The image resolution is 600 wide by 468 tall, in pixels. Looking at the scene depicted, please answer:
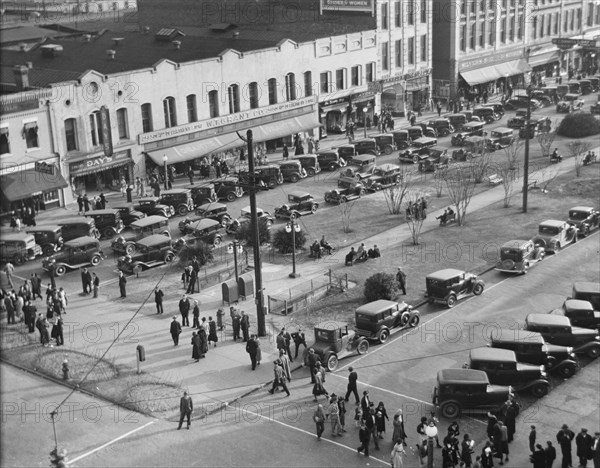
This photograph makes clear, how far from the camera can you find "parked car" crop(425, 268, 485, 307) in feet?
132

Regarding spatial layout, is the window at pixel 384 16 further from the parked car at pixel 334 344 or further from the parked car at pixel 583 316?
the parked car at pixel 334 344

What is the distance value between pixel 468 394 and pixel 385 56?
5981 centimetres

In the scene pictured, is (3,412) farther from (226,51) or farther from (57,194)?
(226,51)

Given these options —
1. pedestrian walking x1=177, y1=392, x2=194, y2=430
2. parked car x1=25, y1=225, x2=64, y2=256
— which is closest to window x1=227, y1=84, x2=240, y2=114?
parked car x1=25, y1=225, x2=64, y2=256

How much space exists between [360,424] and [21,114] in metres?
36.0

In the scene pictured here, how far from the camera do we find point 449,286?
40.4 m

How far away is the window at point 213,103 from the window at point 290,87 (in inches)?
309

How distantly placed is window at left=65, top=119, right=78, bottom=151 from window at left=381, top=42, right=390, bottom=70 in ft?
119

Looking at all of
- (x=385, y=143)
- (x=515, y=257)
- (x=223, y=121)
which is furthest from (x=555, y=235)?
(x=223, y=121)

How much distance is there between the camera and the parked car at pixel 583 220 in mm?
50625

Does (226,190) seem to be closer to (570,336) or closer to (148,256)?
(148,256)

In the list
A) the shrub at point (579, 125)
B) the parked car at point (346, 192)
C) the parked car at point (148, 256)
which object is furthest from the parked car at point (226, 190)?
the shrub at point (579, 125)

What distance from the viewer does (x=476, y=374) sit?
1201 inches

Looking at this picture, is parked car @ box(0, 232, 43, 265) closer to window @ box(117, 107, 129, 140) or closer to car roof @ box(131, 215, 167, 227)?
car roof @ box(131, 215, 167, 227)
